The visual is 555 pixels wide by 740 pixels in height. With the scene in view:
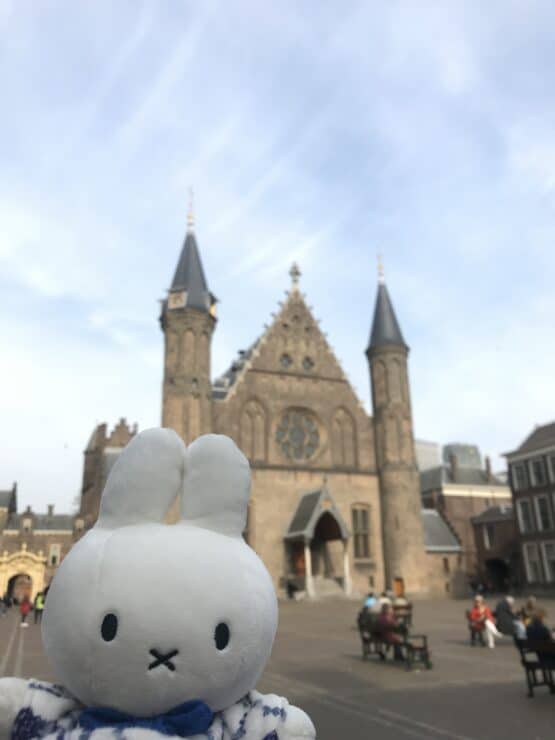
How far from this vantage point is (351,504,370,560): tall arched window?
31.8m

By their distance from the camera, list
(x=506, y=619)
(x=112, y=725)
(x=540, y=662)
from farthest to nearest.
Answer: (x=506, y=619)
(x=540, y=662)
(x=112, y=725)

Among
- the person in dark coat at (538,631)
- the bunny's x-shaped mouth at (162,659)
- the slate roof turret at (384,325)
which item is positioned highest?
the slate roof turret at (384,325)

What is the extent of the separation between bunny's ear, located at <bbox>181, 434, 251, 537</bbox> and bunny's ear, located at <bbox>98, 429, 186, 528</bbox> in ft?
0.30

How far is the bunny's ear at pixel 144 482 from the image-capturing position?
3133 millimetres

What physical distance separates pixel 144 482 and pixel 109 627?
0.73 metres

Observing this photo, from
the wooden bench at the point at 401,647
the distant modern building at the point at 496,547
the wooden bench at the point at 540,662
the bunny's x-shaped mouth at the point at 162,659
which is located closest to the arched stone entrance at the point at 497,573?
the distant modern building at the point at 496,547

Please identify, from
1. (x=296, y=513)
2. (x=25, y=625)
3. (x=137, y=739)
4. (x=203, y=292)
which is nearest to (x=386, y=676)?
(x=137, y=739)

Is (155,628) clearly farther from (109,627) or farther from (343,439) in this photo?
(343,439)

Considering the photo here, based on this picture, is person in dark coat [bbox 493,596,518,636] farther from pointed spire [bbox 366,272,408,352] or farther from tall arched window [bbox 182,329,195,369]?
pointed spire [bbox 366,272,408,352]

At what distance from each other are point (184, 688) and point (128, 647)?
323 mm

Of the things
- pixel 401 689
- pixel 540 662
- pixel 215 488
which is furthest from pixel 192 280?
pixel 215 488

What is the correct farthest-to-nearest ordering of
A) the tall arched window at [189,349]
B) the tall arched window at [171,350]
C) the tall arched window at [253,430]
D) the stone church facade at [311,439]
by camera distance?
the tall arched window at [253,430] < the tall arched window at [171,350] < the tall arched window at [189,349] < the stone church facade at [311,439]

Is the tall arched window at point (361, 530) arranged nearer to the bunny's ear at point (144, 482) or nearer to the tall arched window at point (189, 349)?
the tall arched window at point (189, 349)

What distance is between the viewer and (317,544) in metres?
31.3
